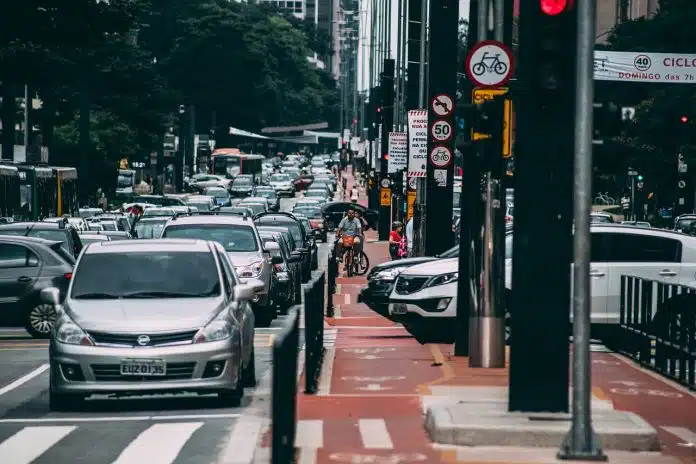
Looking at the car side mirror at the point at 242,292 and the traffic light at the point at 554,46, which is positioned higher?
the traffic light at the point at 554,46

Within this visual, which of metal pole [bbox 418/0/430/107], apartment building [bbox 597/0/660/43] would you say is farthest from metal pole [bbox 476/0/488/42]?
apartment building [bbox 597/0/660/43]

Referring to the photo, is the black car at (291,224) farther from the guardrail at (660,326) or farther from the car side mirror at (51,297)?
the car side mirror at (51,297)

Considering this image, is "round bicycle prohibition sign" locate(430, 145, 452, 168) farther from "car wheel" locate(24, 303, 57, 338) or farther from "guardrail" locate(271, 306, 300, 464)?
"guardrail" locate(271, 306, 300, 464)

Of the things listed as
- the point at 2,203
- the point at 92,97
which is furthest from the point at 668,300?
the point at 92,97

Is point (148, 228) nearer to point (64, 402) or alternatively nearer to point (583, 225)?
point (64, 402)

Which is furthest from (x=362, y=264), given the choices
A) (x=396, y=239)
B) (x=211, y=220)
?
(x=211, y=220)

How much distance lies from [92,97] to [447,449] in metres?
79.7

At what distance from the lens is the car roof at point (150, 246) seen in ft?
54.5

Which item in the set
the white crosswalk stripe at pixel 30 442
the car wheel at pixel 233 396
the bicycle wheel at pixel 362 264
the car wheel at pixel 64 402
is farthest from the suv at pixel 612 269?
the bicycle wheel at pixel 362 264

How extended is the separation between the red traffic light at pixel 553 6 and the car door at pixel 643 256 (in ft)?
33.4

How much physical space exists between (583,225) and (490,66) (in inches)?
274

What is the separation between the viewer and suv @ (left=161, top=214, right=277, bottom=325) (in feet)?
88.2

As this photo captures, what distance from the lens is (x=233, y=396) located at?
51.0ft

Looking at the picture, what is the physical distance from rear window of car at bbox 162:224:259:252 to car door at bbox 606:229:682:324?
7.19 meters
